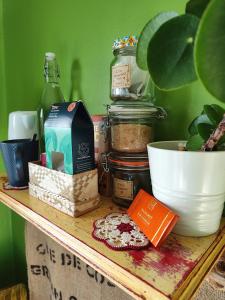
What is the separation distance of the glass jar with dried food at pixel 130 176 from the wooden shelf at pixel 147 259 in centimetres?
7

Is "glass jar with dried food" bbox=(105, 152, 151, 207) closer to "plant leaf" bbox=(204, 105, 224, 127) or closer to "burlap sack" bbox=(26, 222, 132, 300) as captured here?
"plant leaf" bbox=(204, 105, 224, 127)

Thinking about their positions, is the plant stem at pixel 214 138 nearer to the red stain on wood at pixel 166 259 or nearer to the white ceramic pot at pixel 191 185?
the white ceramic pot at pixel 191 185

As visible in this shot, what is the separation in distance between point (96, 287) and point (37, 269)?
1.20 feet

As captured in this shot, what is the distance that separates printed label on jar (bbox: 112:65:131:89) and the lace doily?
284 millimetres

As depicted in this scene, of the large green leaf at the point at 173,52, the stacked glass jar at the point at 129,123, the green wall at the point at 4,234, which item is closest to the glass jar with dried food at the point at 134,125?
the stacked glass jar at the point at 129,123

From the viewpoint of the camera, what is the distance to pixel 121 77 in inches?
20.1

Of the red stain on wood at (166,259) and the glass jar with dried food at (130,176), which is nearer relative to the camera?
the red stain on wood at (166,259)

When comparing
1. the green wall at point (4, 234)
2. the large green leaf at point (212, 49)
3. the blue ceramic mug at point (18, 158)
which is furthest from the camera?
the green wall at point (4, 234)

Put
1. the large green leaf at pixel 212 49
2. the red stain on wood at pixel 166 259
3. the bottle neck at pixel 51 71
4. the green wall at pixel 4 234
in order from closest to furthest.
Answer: the large green leaf at pixel 212 49
the red stain on wood at pixel 166 259
the bottle neck at pixel 51 71
the green wall at pixel 4 234

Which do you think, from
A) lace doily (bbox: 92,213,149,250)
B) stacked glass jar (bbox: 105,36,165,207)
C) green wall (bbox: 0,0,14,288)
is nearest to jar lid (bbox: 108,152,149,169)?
stacked glass jar (bbox: 105,36,165,207)

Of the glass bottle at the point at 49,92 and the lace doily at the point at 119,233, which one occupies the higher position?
the glass bottle at the point at 49,92

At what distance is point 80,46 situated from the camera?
741mm

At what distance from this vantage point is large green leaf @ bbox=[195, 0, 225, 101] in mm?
189

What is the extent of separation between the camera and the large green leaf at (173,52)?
0.24m
